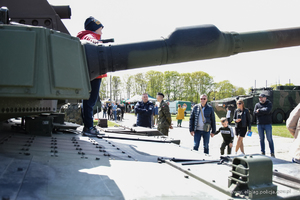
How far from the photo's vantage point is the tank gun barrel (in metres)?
3.41

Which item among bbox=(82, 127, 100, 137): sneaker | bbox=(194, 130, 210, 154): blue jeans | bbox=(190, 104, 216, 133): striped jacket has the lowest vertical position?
bbox=(194, 130, 210, 154): blue jeans

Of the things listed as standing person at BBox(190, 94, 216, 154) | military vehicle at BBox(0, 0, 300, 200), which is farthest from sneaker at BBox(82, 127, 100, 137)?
standing person at BBox(190, 94, 216, 154)

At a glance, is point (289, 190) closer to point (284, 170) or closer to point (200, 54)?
point (284, 170)

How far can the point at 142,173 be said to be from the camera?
2549 mm

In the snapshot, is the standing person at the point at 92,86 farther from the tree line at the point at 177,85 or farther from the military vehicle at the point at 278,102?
the tree line at the point at 177,85

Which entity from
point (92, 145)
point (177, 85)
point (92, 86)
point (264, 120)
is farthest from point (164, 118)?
point (177, 85)

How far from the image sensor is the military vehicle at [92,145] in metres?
2.01

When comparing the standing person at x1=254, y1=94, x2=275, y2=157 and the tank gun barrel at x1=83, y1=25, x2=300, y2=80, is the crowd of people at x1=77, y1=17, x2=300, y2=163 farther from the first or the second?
the tank gun barrel at x1=83, y1=25, x2=300, y2=80

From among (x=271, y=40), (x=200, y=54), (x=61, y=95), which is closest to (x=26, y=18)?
(x=61, y=95)

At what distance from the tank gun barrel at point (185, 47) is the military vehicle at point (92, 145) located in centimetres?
1

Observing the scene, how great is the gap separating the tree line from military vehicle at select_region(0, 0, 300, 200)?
58.7 metres

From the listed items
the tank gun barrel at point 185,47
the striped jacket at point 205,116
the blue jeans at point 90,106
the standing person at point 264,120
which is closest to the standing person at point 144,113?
the striped jacket at point 205,116

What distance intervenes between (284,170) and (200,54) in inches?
71.3

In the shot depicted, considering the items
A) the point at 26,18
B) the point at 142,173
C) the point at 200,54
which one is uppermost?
the point at 26,18
